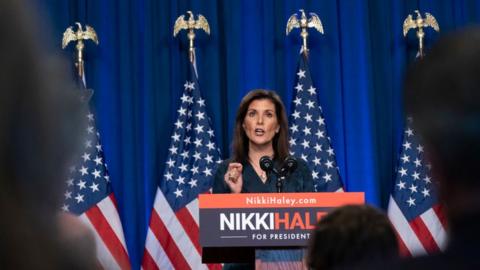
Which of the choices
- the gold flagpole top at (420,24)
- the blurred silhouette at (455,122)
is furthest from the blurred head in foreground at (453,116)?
the gold flagpole top at (420,24)

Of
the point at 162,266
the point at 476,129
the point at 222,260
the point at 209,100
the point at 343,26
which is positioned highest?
the point at 343,26

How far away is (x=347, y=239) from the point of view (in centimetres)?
168

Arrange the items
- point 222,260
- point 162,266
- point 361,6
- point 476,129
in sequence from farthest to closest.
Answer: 1. point 361,6
2. point 162,266
3. point 222,260
4. point 476,129

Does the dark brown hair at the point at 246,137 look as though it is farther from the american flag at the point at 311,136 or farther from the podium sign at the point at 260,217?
the american flag at the point at 311,136

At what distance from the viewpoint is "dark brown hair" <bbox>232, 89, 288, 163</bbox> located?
5527 mm

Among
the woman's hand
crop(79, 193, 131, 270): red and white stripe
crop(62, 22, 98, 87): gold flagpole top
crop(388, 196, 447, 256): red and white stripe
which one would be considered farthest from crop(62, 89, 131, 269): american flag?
the woman's hand

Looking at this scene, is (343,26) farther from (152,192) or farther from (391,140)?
(152,192)

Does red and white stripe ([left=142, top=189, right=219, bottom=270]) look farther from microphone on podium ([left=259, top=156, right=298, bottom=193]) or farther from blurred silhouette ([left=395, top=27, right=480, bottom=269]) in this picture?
blurred silhouette ([left=395, top=27, right=480, bottom=269])

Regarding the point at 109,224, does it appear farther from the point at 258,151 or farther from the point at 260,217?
the point at 260,217

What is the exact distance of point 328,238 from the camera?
1.68m

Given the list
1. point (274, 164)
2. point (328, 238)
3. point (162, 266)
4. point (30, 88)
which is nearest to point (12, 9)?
point (30, 88)

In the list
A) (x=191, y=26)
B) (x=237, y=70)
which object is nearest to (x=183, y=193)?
(x=237, y=70)

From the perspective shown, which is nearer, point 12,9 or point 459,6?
point 12,9

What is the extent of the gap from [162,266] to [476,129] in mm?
7235
